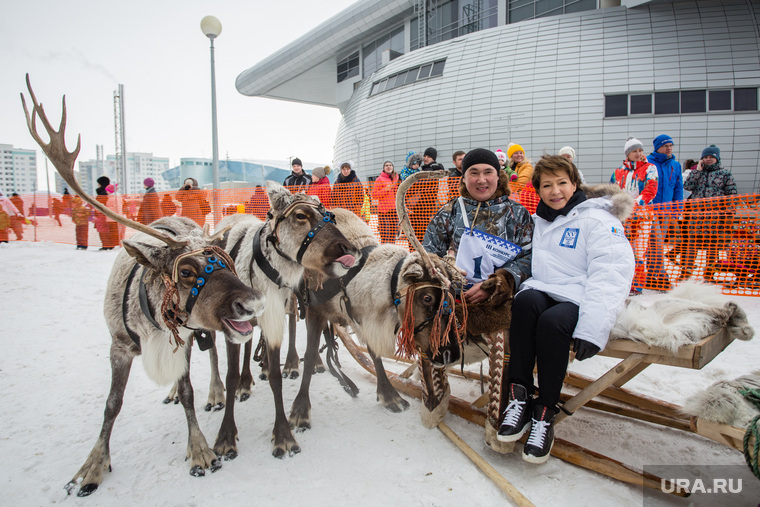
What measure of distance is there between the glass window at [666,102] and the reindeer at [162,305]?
1692 centimetres

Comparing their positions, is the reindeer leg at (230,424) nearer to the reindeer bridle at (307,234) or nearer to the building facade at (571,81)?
the reindeer bridle at (307,234)

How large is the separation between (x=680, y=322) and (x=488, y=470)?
1.40 m

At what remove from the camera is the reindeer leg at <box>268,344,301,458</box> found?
257 cm

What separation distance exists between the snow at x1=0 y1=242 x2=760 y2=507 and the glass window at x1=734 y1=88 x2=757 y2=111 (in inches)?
547

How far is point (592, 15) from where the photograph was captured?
15.3m

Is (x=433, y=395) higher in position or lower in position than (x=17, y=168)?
lower

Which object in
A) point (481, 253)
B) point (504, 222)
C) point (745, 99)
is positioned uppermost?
point (745, 99)

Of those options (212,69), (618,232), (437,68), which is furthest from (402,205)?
(437,68)

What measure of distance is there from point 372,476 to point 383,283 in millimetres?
1305

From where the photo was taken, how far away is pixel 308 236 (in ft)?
9.01

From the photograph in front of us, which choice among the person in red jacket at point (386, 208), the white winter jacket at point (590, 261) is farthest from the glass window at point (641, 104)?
the white winter jacket at point (590, 261)

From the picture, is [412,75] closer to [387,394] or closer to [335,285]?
[335,285]

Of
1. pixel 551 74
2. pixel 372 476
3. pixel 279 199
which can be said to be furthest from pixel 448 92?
pixel 372 476

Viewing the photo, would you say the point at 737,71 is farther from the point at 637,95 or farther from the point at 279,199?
the point at 279,199
